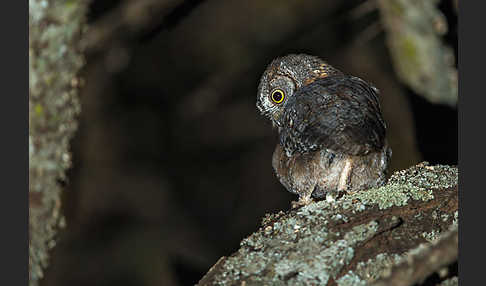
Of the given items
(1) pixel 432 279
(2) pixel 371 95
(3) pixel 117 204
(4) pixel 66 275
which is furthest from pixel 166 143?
(1) pixel 432 279

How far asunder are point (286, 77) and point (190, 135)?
4826 millimetres

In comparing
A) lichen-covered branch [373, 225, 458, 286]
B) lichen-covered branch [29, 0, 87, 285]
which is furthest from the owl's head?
lichen-covered branch [373, 225, 458, 286]

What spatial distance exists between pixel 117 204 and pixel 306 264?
6101 millimetres

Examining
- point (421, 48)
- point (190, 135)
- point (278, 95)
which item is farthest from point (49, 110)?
point (190, 135)

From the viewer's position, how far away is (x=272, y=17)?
8297 mm

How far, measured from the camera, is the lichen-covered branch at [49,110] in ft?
10.4

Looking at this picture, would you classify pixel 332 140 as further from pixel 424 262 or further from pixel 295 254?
pixel 424 262

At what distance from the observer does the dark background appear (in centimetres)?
771

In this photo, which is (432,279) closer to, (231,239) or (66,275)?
(66,275)

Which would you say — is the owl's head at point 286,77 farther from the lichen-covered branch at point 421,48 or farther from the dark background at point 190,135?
the dark background at point 190,135

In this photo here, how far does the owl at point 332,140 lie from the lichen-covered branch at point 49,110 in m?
1.49

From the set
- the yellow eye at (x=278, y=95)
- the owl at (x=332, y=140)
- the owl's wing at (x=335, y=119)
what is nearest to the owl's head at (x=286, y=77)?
the yellow eye at (x=278, y=95)

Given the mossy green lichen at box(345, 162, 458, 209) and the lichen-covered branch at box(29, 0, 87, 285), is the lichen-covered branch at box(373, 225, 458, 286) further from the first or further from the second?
the lichen-covered branch at box(29, 0, 87, 285)

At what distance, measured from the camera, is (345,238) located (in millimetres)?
2977
